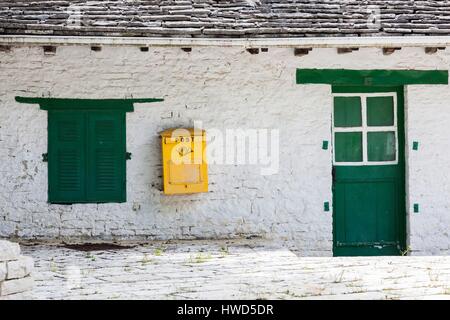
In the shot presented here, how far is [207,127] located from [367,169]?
6.99 ft

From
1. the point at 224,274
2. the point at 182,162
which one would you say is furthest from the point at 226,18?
the point at 224,274

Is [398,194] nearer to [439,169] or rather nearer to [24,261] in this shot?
[439,169]

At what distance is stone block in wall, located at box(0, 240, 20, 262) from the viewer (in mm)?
7300

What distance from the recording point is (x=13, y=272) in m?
7.44

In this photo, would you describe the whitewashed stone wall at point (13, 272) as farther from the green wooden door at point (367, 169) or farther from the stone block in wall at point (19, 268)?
the green wooden door at point (367, 169)

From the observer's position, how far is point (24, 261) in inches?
298

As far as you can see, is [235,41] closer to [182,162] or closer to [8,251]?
[182,162]

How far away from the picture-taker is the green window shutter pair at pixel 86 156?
11836 millimetres

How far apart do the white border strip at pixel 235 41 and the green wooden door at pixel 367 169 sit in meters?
0.89

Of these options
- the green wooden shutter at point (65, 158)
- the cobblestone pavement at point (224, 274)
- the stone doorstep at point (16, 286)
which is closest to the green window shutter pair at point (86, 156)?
the green wooden shutter at point (65, 158)

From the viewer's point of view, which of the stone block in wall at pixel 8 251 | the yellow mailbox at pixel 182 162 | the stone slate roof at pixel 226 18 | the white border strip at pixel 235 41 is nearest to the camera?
the stone block in wall at pixel 8 251

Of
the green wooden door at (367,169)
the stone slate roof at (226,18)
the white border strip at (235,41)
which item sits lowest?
the green wooden door at (367,169)

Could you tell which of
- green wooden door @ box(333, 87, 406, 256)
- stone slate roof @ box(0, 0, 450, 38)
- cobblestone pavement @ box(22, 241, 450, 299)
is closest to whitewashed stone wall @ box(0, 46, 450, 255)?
green wooden door @ box(333, 87, 406, 256)

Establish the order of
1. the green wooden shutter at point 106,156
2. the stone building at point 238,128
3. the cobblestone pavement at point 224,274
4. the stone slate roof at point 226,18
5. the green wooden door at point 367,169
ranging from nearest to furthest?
the cobblestone pavement at point 224,274
the stone slate roof at point 226,18
the stone building at point 238,128
the green wooden shutter at point 106,156
the green wooden door at point 367,169
